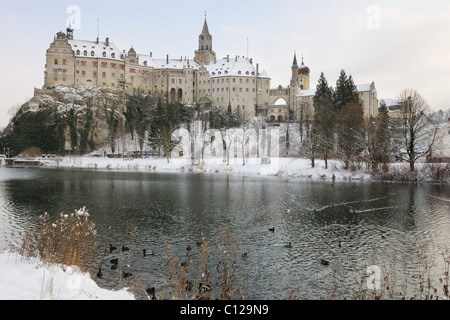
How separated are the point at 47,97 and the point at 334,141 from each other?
6935cm

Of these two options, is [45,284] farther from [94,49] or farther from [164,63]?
[164,63]

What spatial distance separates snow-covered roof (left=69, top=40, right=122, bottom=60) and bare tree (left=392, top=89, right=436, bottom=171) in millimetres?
82298

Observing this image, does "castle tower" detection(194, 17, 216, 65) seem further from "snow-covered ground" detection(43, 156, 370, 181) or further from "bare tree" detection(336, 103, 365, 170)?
"bare tree" detection(336, 103, 365, 170)

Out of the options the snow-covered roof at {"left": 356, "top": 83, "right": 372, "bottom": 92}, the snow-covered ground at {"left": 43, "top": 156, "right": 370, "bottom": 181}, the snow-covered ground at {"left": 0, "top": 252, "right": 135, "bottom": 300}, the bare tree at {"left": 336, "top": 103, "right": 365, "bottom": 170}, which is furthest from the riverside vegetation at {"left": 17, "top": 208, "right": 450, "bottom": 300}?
the snow-covered roof at {"left": 356, "top": 83, "right": 372, "bottom": 92}

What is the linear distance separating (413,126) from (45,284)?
42620mm

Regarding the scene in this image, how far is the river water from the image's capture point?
1127 cm

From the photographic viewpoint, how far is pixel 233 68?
10725 cm

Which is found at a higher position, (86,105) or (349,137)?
(86,105)

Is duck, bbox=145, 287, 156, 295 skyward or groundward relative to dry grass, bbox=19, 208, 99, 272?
groundward

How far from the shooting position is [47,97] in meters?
83.0

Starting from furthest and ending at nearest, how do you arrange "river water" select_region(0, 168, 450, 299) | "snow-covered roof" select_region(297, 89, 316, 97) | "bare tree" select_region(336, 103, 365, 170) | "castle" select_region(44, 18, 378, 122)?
"snow-covered roof" select_region(297, 89, 316, 97)
"castle" select_region(44, 18, 378, 122)
"bare tree" select_region(336, 103, 365, 170)
"river water" select_region(0, 168, 450, 299)

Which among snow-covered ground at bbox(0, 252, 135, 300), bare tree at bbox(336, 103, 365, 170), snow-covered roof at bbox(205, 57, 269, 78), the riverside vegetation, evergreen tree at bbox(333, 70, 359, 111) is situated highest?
snow-covered roof at bbox(205, 57, 269, 78)

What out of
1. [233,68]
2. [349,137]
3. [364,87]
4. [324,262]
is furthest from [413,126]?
[233,68]

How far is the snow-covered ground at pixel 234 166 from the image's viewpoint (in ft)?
147
